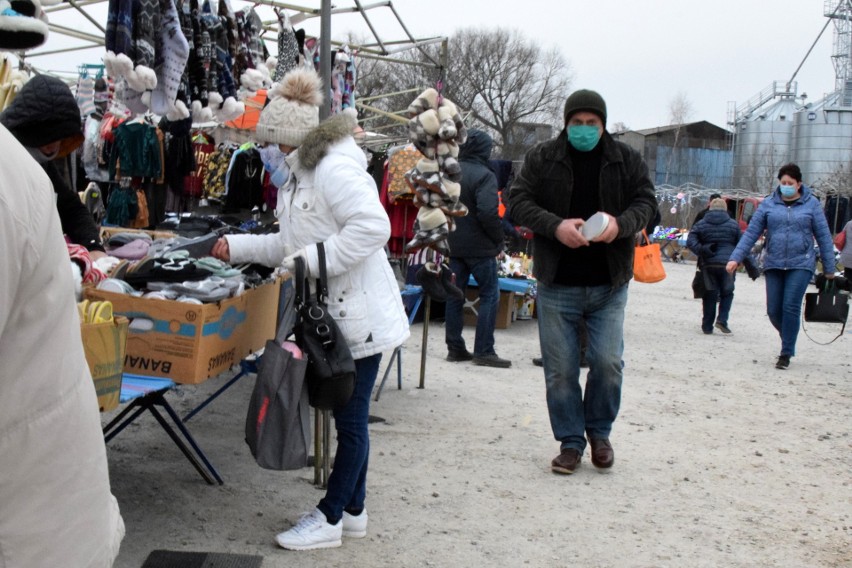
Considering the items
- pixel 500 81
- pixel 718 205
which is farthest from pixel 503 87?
pixel 718 205

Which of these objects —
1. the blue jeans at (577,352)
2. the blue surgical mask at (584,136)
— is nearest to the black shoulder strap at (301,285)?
the blue jeans at (577,352)

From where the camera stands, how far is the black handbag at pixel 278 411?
373 cm

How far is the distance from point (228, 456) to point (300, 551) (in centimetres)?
140

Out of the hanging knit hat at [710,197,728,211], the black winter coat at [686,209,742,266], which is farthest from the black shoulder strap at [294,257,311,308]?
the hanging knit hat at [710,197,728,211]

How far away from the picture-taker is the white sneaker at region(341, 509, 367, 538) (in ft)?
13.7

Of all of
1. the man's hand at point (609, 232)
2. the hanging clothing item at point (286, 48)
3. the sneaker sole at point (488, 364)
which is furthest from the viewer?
the sneaker sole at point (488, 364)

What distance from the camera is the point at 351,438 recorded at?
390 centimetres

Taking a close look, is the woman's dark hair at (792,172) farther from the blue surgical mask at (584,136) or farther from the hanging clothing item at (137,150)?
the hanging clothing item at (137,150)

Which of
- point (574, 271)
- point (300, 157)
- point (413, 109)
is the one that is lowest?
point (574, 271)

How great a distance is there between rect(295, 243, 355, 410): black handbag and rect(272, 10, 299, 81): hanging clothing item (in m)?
3.53

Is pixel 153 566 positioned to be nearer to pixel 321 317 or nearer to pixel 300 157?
pixel 321 317

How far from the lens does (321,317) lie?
372 centimetres

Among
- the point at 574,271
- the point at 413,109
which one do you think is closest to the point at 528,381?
the point at 413,109

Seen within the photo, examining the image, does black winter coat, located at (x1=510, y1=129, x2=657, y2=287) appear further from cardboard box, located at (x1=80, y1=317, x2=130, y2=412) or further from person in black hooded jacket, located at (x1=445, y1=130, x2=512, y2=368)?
person in black hooded jacket, located at (x1=445, y1=130, x2=512, y2=368)
